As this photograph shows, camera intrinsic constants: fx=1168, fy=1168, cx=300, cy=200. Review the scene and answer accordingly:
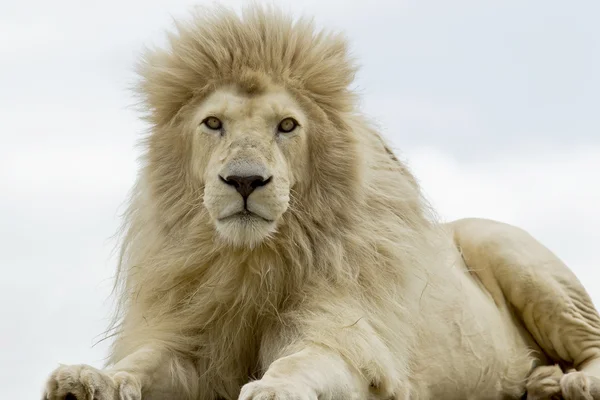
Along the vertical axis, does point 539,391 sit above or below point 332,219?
below

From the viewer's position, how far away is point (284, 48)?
15.6 ft

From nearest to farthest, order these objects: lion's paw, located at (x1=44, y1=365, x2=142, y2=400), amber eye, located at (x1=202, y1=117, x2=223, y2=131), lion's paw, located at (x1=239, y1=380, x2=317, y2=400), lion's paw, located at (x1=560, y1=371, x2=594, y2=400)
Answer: lion's paw, located at (x1=239, y1=380, x2=317, y2=400) → lion's paw, located at (x1=44, y1=365, x2=142, y2=400) → amber eye, located at (x1=202, y1=117, x2=223, y2=131) → lion's paw, located at (x1=560, y1=371, x2=594, y2=400)

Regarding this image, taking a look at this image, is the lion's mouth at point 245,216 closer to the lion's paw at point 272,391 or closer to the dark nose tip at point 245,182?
the dark nose tip at point 245,182

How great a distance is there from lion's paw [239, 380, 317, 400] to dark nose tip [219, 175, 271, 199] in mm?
766

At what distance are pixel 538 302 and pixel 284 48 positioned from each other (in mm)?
2141

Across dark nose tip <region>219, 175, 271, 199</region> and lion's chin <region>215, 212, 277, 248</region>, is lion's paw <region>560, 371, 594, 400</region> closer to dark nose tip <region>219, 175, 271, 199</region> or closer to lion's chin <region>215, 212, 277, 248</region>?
lion's chin <region>215, 212, 277, 248</region>

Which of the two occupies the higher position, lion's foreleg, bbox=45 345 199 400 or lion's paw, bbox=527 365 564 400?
lion's foreleg, bbox=45 345 199 400

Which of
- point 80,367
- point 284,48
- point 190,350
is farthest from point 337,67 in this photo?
point 80,367

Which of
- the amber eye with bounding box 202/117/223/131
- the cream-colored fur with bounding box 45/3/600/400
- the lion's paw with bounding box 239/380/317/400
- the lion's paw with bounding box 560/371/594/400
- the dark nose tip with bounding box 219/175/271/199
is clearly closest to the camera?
the lion's paw with bounding box 239/380/317/400

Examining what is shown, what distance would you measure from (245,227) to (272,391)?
772 mm

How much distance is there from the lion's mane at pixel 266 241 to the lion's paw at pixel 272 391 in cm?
59

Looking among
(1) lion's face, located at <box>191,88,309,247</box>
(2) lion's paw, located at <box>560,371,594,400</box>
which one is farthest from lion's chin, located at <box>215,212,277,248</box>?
(2) lion's paw, located at <box>560,371,594,400</box>

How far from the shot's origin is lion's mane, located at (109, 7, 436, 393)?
4.61 m

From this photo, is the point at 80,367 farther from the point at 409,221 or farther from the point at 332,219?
the point at 409,221
